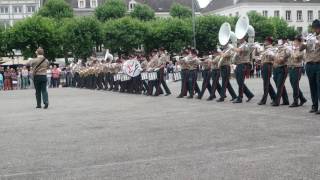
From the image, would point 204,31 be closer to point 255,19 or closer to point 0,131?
point 255,19

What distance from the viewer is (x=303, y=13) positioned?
384 feet

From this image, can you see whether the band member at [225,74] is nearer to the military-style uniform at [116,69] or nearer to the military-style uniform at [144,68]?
the military-style uniform at [144,68]

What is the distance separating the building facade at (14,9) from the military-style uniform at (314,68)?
109820mm

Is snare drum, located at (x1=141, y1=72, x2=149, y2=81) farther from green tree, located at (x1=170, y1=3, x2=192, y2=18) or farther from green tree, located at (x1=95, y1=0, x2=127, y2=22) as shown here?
green tree, located at (x1=170, y1=3, x2=192, y2=18)

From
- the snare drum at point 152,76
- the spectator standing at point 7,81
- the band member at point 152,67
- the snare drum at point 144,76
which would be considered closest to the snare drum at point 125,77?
the snare drum at point 144,76

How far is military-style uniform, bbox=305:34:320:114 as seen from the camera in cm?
1420

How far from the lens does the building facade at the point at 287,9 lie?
112625 millimetres

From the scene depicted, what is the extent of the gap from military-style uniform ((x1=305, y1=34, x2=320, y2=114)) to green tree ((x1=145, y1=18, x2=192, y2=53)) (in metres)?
67.0

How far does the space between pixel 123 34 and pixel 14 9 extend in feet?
154

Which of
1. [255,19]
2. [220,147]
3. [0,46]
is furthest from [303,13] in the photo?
[220,147]

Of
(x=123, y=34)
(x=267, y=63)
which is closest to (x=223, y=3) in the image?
(x=123, y=34)

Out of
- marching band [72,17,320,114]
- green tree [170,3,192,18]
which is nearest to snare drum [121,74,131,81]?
marching band [72,17,320,114]

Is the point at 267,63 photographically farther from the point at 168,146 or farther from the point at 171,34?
the point at 171,34

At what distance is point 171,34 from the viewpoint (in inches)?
3211
